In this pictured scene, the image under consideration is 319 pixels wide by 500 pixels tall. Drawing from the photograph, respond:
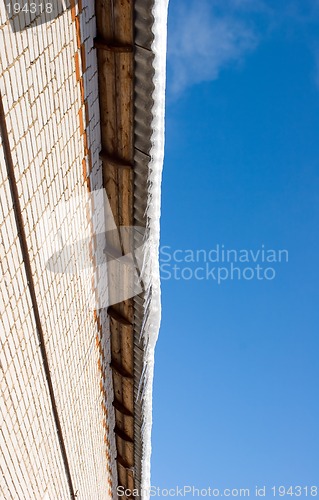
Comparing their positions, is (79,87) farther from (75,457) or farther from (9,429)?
(75,457)

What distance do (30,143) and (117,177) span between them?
1863 mm

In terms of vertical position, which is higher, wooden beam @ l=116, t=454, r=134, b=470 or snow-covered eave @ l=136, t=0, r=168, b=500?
snow-covered eave @ l=136, t=0, r=168, b=500

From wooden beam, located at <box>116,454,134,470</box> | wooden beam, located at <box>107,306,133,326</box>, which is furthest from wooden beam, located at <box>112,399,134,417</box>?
wooden beam, located at <box>107,306,133,326</box>

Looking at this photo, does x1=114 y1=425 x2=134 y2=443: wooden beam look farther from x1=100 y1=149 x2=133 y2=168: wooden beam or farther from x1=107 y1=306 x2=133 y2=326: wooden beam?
x1=100 y1=149 x2=133 y2=168: wooden beam

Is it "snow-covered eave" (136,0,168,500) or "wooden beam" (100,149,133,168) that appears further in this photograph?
"wooden beam" (100,149,133,168)

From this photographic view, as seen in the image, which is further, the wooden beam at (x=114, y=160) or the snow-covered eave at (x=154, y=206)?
the wooden beam at (x=114, y=160)

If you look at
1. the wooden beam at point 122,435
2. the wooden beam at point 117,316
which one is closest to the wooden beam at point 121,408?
the wooden beam at point 122,435

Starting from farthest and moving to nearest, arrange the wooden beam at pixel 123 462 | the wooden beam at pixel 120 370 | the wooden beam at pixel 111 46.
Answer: the wooden beam at pixel 123 462, the wooden beam at pixel 120 370, the wooden beam at pixel 111 46

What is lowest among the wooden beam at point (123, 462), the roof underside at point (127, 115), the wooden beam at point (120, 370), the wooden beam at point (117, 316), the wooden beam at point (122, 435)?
the wooden beam at point (123, 462)

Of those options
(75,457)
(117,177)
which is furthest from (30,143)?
(75,457)

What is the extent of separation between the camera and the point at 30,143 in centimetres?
408

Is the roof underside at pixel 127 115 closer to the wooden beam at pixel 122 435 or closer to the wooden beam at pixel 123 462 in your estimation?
the wooden beam at pixel 122 435

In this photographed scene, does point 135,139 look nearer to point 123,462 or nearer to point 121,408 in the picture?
point 121,408

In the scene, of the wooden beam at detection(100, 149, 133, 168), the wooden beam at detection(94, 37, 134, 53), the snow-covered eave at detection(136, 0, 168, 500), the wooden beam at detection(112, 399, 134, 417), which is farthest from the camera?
the wooden beam at detection(112, 399, 134, 417)
